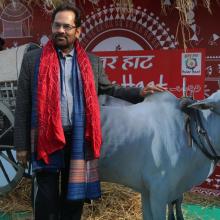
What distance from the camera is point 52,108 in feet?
8.04

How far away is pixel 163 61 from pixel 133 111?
4.64 ft

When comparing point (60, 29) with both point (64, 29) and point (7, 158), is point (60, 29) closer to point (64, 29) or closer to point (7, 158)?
point (64, 29)

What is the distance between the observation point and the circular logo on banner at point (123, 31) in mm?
4078

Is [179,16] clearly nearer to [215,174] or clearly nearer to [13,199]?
[215,174]

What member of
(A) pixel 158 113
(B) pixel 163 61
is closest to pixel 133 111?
(A) pixel 158 113

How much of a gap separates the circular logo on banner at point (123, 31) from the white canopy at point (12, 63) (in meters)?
0.93

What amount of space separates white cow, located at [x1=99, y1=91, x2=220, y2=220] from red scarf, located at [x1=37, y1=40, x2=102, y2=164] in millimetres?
254

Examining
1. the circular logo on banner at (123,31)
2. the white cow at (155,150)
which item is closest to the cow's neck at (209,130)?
the white cow at (155,150)

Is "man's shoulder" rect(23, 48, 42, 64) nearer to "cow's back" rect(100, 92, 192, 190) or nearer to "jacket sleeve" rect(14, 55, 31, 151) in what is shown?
"jacket sleeve" rect(14, 55, 31, 151)

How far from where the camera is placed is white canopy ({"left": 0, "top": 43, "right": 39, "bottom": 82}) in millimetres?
3332

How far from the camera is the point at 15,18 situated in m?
4.34

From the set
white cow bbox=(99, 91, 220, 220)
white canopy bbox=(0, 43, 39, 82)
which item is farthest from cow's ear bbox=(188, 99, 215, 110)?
white canopy bbox=(0, 43, 39, 82)

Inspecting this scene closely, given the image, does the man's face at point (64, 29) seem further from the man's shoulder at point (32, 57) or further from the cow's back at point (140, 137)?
the cow's back at point (140, 137)

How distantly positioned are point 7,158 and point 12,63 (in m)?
0.74
